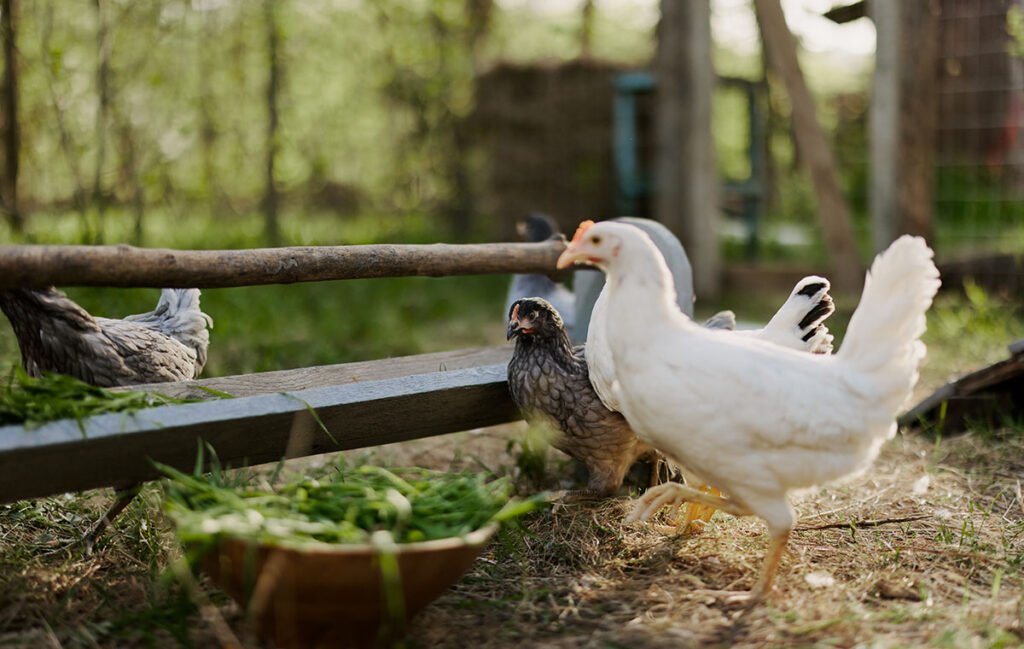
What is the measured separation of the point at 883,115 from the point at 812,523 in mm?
4470

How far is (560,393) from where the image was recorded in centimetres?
314

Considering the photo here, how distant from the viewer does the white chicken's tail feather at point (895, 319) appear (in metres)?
2.46

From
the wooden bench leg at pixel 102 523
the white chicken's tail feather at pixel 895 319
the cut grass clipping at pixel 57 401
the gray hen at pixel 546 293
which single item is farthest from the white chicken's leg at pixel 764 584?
the gray hen at pixel 546 293

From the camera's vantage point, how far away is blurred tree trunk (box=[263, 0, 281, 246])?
27.9 feet

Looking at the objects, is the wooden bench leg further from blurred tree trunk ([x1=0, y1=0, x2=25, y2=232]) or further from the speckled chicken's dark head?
blurred tree trunk ([x1=0, y1=0, x2=25, y2=232])

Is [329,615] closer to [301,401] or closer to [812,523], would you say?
[301,401]

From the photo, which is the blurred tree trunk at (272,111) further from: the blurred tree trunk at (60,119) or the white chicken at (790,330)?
the white chicken at (790,330)

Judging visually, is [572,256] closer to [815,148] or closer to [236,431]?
[236,431]

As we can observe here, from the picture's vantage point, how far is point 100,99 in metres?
6.41

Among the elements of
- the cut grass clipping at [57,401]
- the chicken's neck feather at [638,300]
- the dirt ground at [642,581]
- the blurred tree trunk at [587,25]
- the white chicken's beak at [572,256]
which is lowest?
the dirt ground at [642,581]

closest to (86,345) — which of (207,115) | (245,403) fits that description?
(245,403)

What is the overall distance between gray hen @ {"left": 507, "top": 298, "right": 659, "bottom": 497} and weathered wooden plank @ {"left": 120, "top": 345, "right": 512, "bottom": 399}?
0.29m

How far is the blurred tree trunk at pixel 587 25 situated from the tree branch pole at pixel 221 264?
27.0 feet

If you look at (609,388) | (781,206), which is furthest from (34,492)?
(781,206)
